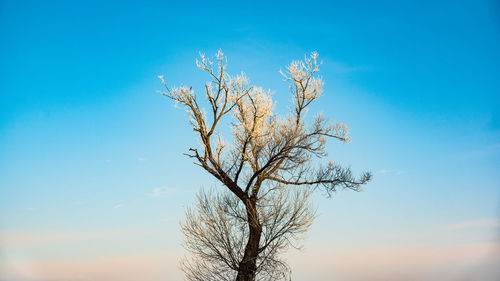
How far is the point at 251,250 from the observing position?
10.1 metres

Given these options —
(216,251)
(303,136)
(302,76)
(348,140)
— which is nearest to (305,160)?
(303,136)

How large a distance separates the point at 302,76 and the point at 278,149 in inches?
93.6

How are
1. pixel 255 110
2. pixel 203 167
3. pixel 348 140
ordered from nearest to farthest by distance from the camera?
pixel 203 167 < pixel 255 110 < pixel 348 140

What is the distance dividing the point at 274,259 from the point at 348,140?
3.70m

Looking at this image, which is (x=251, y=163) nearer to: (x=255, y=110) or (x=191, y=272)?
(x=255, y=110)

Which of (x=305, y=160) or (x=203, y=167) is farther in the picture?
(x=305, y=160)

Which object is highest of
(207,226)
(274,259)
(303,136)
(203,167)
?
(303,136)

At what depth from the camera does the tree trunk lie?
33.3ft

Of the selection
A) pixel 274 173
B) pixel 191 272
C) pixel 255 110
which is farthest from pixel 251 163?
pixel 191 272

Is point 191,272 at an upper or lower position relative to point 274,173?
lower

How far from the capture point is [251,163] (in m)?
10.6

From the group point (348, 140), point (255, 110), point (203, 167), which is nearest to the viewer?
point (203, 167)

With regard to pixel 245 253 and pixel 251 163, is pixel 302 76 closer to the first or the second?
pixel 251 163

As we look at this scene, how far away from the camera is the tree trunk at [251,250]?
10.1 meters
